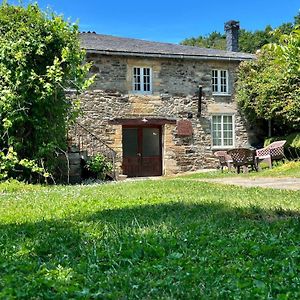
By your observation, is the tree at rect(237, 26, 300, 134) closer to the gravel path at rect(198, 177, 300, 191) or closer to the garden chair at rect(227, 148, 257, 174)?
the garden chair at rect(227, 148, 257, 174)

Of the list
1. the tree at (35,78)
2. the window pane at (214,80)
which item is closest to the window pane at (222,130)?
the window pane at (214,80)

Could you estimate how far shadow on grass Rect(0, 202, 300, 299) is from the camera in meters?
2.99

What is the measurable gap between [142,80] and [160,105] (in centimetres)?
137

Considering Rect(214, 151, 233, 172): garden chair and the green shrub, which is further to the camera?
Rect(214, 151, 233, 172): garden chair

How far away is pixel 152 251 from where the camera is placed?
12.8ft

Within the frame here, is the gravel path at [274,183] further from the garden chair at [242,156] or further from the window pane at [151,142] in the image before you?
the window pane at [151,142]

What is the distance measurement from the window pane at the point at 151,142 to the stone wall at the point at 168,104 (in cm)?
48

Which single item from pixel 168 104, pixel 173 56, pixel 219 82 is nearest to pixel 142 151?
pixel 168 104

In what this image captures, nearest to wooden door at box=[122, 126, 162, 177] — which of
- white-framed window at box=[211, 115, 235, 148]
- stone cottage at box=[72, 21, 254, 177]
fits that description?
stone cottage at box=[72, 21, 254, 177]

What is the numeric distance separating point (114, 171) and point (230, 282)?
46.2 ft

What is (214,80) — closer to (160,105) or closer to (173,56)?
(173,56)

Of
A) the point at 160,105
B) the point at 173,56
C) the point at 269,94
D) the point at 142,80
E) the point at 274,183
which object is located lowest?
the point at 274,183

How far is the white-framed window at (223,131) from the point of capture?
20.2 meters

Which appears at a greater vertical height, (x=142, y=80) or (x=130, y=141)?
(x=142, y=80)
